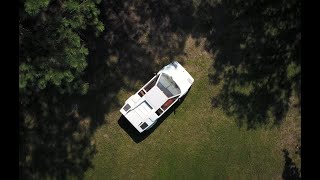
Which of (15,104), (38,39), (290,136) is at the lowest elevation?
(290,136)

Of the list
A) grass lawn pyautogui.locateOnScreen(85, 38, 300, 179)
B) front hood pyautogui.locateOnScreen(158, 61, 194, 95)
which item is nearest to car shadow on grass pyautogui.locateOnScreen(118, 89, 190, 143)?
grass lawn pyautogui.locateOnScreen(85, 38, 300, 179)

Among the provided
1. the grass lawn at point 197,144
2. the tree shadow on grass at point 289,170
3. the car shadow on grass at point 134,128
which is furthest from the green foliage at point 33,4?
the tree shadow on grass at point 289,170

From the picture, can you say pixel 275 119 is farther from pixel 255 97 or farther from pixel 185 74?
pixel 185 74

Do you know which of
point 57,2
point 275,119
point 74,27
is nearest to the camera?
point 74,27

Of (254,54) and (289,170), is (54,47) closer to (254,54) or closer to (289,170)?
(254,54)

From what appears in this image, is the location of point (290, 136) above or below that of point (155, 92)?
below

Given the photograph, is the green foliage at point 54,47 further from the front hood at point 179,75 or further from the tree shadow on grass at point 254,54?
the tree shadow on grass at point 254,54

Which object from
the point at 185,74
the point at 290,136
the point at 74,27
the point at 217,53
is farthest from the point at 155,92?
the point at 290,136

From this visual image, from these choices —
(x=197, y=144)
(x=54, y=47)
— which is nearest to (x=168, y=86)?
(x=197, y=144)
